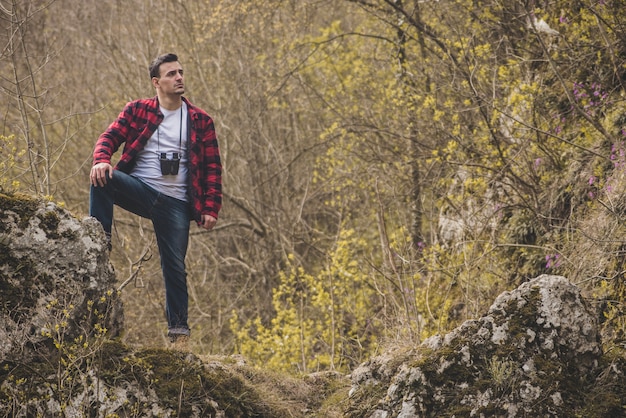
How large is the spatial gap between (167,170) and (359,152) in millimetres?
6720

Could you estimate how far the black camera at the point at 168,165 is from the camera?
5.58 m

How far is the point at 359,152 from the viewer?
1207cm

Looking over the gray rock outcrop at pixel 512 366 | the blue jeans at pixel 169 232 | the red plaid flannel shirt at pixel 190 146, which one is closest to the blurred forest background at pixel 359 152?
the blue jeans at pixel 169 232

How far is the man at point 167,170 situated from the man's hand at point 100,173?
0.44ft

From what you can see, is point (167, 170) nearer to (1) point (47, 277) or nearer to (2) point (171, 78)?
(2) point (171, 78)

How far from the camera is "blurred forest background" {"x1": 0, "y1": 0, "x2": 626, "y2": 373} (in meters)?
7.48

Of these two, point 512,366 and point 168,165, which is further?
point 168,165

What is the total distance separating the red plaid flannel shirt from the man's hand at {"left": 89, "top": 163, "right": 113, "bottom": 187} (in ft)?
0.28

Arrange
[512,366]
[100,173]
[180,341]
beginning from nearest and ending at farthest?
1. [512,366]
2. [100,173]
3. [180,341]

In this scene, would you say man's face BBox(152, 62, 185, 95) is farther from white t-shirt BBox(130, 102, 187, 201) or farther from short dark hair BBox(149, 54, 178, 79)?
white t-shirt BBox(130, 102, 187, 201)

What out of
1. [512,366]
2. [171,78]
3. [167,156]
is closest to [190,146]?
[167,156]

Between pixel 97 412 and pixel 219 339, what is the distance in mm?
9081

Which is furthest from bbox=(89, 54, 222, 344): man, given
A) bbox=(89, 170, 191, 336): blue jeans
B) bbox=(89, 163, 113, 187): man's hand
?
bbox=(89, 163, 113, 187): man's hand

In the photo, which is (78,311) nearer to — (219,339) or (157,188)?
(157,188)
